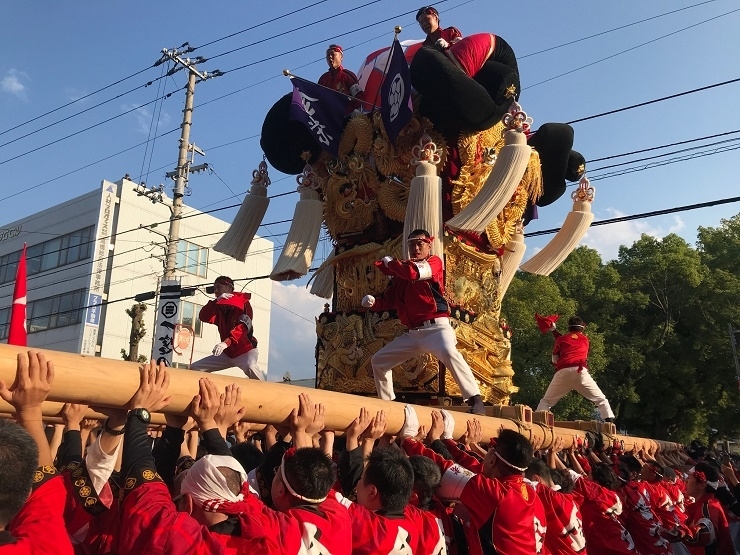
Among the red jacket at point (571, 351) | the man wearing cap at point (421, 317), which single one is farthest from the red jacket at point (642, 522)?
the red jacket at point (571, 351)

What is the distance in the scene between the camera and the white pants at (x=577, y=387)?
8.48 m

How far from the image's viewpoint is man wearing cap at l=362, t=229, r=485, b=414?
5805 millimetres

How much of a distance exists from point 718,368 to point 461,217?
16.3 metres

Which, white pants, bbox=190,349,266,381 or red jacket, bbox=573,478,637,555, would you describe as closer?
red jacket, bbox=573,478,637,555

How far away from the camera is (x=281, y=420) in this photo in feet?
9.48

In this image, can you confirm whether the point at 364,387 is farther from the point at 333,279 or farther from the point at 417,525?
the point at 417,525

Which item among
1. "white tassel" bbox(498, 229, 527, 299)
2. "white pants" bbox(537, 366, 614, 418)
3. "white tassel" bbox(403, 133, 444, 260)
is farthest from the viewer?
"white tassel" bbox(498, 229, 527, 299)

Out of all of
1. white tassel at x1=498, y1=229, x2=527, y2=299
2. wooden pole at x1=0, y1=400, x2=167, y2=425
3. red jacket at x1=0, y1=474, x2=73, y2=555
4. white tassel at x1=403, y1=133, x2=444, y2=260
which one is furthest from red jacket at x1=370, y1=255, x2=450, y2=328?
red jacket at x1=0, y1=474, x2=73, y2=555

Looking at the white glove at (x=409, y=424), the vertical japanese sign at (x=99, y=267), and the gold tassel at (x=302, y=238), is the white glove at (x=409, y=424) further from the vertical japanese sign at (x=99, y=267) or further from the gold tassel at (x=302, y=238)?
the vertical japanese sign at (x=99, y=267)

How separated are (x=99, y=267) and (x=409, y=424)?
24790 millimetres

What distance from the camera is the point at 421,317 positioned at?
6031 millimetres

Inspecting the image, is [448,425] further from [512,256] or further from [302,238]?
[512,256]

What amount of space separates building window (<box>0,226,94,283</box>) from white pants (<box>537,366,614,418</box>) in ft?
73.2

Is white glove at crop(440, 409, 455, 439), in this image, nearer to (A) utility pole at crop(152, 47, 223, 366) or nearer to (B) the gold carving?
(B) the gold carving
